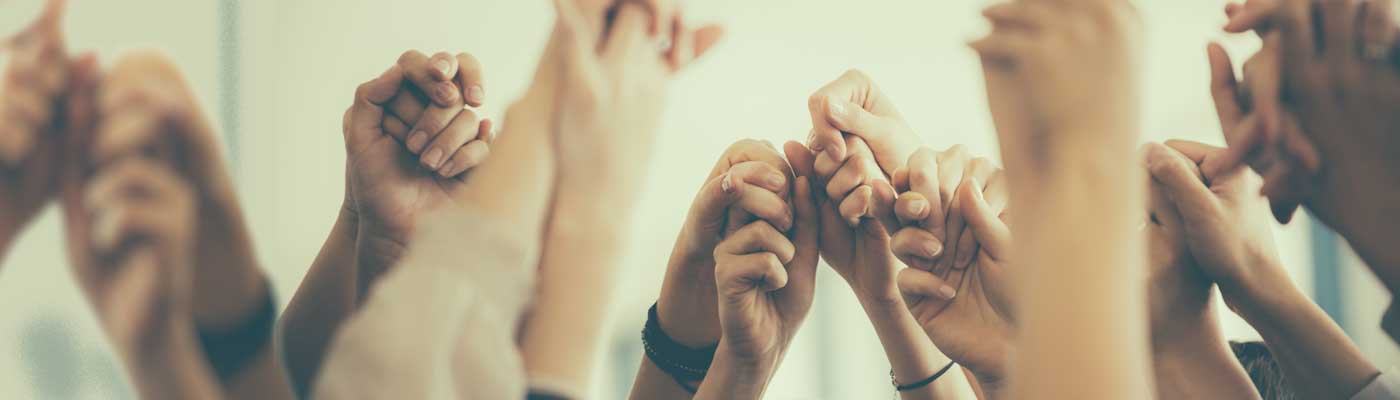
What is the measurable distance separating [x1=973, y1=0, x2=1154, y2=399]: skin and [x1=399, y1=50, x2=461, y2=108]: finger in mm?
319

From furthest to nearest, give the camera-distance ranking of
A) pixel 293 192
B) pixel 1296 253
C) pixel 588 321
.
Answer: pixel 1296 253 → pixel 293 192 → pixel 588 321

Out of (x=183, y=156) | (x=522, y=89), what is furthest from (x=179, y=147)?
(x=522, y=89)

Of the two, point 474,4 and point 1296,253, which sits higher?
point 474,4

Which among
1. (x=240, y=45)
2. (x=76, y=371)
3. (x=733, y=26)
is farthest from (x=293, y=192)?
(x=733, y=26)

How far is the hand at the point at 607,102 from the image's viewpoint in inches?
20.4

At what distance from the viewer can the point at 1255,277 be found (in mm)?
716

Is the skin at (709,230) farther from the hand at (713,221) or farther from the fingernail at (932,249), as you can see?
the fingernail at (932,249)

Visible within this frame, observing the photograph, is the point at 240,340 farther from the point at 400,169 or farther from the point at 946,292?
the point at 946,292

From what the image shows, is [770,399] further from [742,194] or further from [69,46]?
[69,46]

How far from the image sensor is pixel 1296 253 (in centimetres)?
145

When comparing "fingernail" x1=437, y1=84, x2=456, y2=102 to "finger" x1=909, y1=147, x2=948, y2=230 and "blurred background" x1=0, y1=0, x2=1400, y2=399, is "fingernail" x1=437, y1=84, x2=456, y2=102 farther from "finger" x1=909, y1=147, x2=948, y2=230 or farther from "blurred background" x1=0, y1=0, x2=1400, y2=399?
"finger" x1=909, y1=147, x2=948, y2=230

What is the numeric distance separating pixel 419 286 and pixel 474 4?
448 millimetres

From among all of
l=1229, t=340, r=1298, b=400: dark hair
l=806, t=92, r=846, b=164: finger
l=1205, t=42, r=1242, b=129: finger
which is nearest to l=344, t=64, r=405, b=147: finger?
l=806, t=92, r=846, b=164: finger

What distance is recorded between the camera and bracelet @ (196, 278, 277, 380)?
389mm
